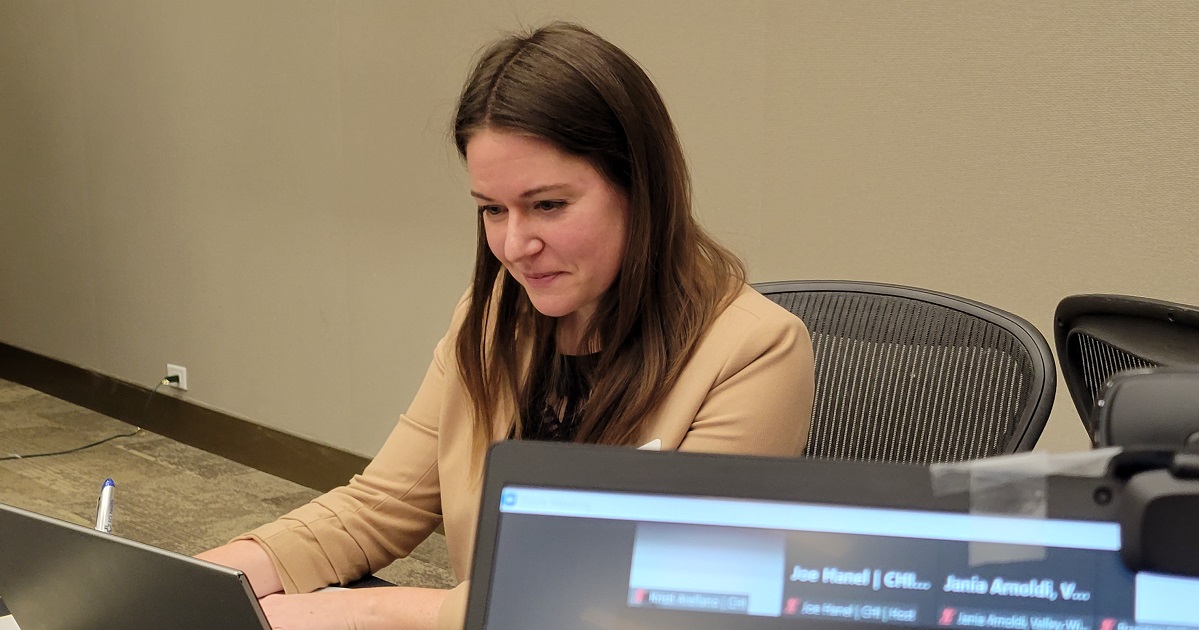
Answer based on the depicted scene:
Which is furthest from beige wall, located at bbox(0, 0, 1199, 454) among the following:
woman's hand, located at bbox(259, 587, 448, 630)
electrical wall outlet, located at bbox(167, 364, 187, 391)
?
woman's hand, located at bbox(259, 587, 448, 630)

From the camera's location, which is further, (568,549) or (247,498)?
(247,498)

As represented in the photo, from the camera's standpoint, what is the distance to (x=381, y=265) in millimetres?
3543

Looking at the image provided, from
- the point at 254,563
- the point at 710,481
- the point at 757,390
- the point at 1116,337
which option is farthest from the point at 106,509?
the point at 1116,337

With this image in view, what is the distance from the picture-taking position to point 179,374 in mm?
4461

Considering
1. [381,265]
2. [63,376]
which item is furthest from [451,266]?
[63,376]

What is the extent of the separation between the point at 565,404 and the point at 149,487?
9.35 feet

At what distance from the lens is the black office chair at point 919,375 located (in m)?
1.37

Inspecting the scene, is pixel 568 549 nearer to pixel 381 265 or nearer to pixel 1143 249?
pixel 1143 249

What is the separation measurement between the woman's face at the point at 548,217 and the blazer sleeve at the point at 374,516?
21cm

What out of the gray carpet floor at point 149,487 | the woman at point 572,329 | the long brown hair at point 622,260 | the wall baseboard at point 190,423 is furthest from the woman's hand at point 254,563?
the wall baseboard at point 190,423

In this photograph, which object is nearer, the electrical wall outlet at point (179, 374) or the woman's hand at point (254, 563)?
the woman's hand at point (254, 563)

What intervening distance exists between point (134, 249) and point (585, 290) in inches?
145

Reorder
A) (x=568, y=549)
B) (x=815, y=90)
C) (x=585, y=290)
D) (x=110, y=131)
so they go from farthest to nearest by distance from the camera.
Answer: (x=110, y=131) → (x=815, y=90) → (x=585, y=290) → (x=568, y=549)

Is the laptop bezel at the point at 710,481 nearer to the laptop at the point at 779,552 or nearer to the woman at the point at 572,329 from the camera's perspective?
the laptop at the point at 779,552
